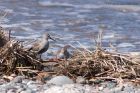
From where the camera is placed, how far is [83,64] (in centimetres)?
697

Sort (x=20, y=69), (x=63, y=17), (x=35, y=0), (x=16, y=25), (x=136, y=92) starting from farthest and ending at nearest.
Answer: (x=35, y=0)
(x=63, y=17)
(x=16, y=25)
(x=20, y=69)
(x=136, y=92)

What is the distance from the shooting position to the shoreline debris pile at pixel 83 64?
271 inches

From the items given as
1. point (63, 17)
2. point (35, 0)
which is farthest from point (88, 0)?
point (63, 17)

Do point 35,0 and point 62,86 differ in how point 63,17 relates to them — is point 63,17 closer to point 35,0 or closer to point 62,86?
point 35,0

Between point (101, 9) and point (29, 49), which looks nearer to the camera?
point (29, 49)

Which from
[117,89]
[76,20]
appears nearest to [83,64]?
[117,89]

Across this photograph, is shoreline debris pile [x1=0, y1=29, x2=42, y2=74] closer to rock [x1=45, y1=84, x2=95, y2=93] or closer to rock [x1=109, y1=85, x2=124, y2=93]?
rock [x1=45, y1=84, x2=95, y2=93]

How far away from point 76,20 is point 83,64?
21.0 ft

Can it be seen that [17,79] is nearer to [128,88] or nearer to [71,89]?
[71,89]

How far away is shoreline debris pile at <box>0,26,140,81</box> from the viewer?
6.89m

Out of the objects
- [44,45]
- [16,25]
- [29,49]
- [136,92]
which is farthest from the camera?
[16,25]

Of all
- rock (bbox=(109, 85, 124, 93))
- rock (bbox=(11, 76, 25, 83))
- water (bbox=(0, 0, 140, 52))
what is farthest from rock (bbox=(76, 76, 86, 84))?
water (bbox=(0, 0, 140, 52))

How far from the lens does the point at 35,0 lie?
1662 centimetres

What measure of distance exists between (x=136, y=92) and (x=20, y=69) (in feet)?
4.69
